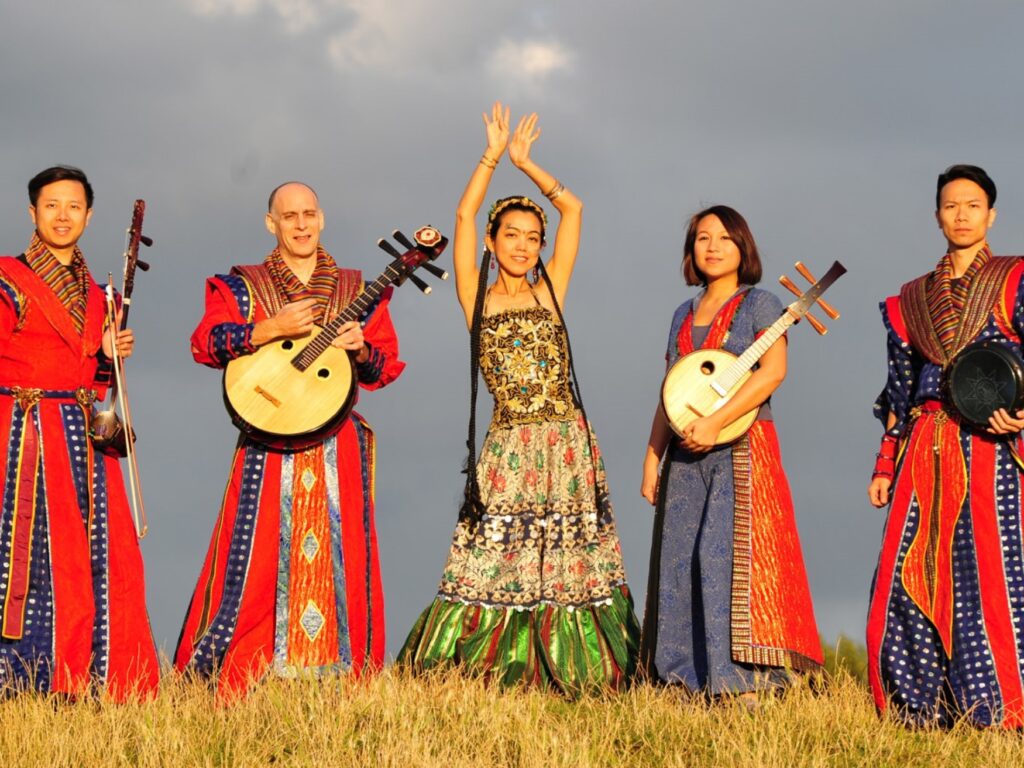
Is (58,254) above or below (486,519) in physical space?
above

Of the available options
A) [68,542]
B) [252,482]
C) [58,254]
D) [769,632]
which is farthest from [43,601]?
[769,632]

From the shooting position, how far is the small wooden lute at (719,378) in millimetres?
8078

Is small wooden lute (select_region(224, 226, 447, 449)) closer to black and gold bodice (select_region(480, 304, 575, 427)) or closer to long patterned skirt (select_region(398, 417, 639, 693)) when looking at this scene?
black and gold bodice (select_region(480, 304, 575, 427))

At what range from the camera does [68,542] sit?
8289 mm

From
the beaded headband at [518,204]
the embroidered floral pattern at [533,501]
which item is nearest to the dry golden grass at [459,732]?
the embroidered floral pattern at [533,501]

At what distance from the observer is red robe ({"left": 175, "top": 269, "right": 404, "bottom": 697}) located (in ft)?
27.3

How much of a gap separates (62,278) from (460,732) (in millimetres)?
2857

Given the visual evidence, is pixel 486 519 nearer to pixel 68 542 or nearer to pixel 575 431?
pixel 575 431

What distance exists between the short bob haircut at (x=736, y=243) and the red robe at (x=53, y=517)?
2765 millimetres

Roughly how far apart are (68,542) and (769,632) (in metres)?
3.18

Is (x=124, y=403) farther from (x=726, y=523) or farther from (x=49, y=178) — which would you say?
(x=726, y=523)

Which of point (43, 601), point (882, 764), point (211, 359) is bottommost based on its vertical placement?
point (882, 764)

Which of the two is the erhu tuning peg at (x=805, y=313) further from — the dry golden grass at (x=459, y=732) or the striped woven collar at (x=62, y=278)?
the striped woven collar at (x=62, y=278)

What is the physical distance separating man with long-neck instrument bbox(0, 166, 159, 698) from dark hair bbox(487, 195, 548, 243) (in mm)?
1843
